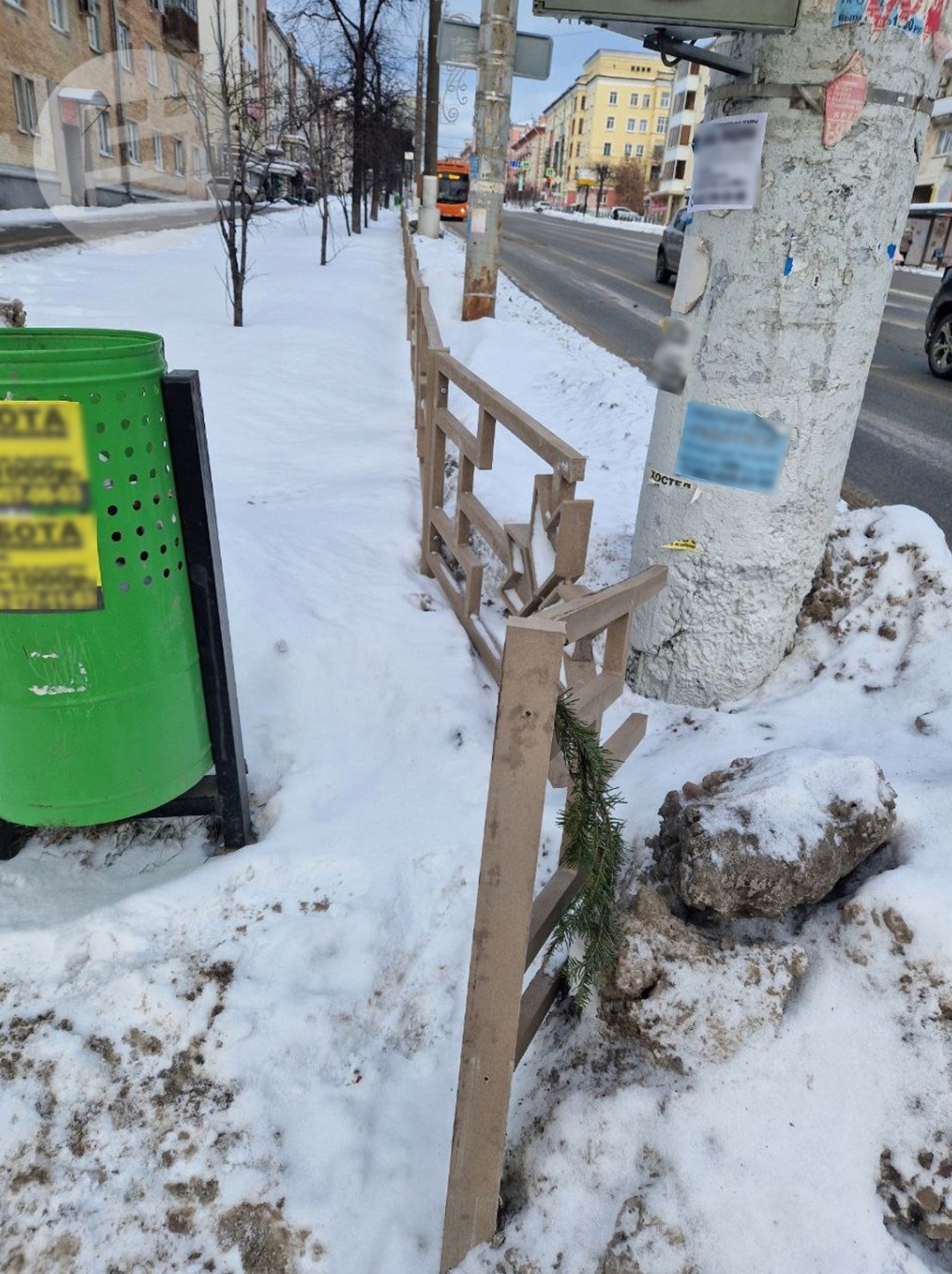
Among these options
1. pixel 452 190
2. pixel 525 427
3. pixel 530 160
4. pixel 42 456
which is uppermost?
pixel 530 160

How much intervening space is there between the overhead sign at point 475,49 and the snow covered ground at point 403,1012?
7590 millimetres

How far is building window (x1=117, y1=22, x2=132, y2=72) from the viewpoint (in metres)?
30.3

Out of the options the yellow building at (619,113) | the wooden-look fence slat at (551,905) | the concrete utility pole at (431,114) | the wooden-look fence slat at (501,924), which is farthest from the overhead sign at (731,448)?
the yellow building at (619,113)

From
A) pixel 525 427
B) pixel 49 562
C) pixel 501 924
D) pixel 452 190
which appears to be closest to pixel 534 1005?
pixel 501 924

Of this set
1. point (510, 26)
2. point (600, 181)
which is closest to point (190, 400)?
point (510, 26)

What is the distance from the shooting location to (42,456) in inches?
77.2

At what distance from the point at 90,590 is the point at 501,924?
1.30m

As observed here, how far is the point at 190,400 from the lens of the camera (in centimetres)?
220

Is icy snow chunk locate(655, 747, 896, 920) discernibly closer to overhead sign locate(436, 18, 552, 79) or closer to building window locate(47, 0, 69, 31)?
overhead sign locate(436, 18, 552, 79)

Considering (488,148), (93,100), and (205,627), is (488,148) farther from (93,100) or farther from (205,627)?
(93,100)

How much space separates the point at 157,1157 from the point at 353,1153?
45 centimetres

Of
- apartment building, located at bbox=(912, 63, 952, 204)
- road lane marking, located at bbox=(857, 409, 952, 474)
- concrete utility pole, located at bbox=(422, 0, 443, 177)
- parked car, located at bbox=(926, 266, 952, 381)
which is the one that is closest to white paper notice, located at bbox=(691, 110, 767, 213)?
road lane marking, located at bbox=(857, 409, 952, 474)

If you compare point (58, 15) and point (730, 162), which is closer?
point (730, 162)

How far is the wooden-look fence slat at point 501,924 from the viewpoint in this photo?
1.43m
